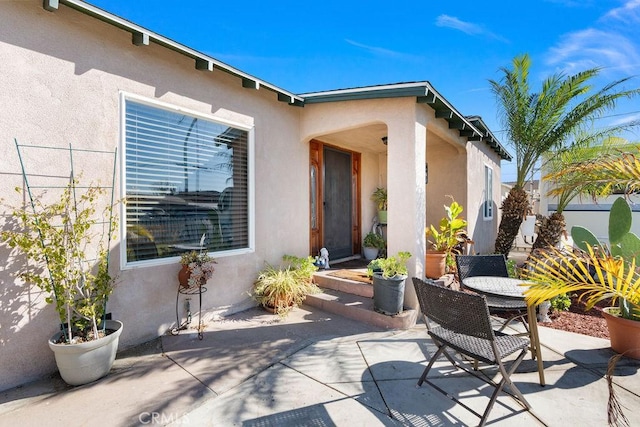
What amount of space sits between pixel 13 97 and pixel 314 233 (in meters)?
5.26

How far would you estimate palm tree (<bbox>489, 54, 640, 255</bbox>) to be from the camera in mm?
6660

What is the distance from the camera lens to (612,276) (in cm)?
263

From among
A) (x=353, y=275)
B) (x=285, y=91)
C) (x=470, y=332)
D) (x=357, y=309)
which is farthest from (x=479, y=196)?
(x=470, y=332)

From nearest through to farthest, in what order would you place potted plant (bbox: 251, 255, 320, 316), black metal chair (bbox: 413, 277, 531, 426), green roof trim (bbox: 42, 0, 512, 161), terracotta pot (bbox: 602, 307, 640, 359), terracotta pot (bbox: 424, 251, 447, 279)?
black metal chair (bbox: 413, 277, 531, 426) < green roof trim (bbox: 42, 0, 512, 161) < terracotta pot (bbox: 602, 307, 640, 359) < potted plant (bbox: 251, 255, 320, 316) < terracotta pot (bbox: 424, 251, 447, 279)

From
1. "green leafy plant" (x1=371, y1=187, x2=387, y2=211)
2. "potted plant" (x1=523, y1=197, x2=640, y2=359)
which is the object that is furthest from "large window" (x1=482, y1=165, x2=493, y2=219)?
"potted plant" (x1=523, y1=197, x2=640, y2=359)

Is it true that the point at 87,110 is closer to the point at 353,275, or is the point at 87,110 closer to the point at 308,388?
the point at 308,388

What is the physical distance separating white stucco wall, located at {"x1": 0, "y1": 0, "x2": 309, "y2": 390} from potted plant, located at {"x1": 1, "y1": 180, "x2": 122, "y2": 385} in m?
0.21

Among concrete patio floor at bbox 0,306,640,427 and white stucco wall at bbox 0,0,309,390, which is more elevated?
white stucco wall at bbox 0,0,309,390

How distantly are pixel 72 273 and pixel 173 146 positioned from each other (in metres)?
2.05

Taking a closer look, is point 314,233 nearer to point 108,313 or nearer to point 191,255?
point 191,255

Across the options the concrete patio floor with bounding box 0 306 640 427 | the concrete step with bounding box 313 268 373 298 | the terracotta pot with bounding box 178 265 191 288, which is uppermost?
the terracotta pot with bounding box 178 265 191 288

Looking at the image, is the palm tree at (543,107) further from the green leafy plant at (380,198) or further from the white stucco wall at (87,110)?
the white stucco wall at (87,110)

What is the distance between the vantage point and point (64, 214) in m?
3.27

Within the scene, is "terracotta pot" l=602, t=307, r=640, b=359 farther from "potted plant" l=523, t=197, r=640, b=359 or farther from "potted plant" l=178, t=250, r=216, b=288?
"potted plant" l=178, t=250, r=216, b=288
